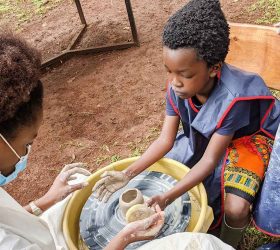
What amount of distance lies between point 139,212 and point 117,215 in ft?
0.82

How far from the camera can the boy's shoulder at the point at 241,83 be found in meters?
1.94

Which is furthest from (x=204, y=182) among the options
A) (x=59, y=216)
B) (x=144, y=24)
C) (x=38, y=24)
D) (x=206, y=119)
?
(x=38, y=24)

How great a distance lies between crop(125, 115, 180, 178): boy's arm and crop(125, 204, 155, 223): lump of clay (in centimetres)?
34

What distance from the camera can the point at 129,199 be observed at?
6.61 ft

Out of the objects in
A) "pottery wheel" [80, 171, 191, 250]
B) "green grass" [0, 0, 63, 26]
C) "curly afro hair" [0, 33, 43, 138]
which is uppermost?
"curly afro hair" [0, 33, 43, 138]

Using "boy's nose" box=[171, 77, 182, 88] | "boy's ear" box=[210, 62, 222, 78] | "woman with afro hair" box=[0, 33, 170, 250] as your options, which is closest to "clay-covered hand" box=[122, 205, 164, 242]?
"woman with afro hair" box=[0, 33, 170, 250]

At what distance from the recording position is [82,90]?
417cm

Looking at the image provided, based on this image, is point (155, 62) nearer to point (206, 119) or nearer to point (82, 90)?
point (82, 90)

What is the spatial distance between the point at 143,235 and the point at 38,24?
4608mm

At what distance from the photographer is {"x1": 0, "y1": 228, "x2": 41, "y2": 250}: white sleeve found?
1322 mm

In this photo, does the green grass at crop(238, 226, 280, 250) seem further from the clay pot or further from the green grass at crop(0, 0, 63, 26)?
the green grass at crop(0, 0, 63, 26)

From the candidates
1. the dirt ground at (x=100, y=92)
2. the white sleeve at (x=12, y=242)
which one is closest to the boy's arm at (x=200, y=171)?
the white sleeve at (x=12, y=242)

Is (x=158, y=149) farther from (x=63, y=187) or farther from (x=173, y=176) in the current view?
(x=63, y=187)

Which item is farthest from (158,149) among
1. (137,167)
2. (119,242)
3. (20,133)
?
(20,133)
